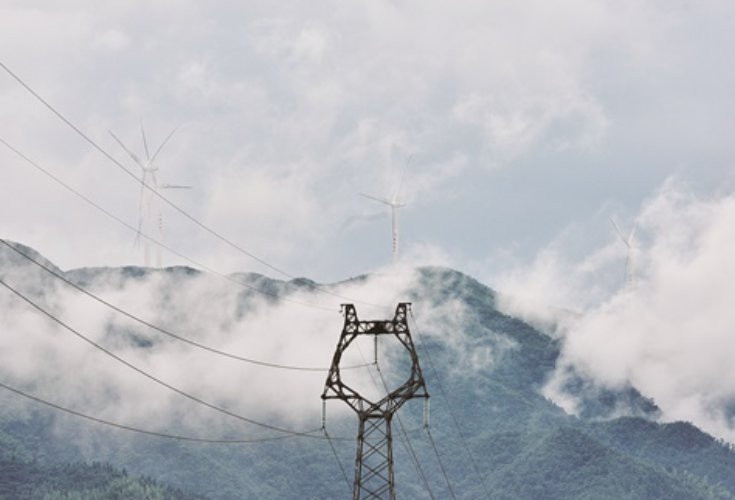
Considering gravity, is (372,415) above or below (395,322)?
below

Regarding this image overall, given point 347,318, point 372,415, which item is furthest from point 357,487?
point 347,318

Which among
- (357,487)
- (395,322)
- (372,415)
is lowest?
(357,487)

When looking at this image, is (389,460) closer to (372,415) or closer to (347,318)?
(372,415)

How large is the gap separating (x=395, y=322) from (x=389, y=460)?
7.52 m

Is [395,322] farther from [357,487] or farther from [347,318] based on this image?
[357,487]

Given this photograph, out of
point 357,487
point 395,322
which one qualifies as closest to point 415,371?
point 395,322

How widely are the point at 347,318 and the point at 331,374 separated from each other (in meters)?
3.36

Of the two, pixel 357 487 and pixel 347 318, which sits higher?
pixel 347 318

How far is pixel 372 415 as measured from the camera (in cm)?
6588

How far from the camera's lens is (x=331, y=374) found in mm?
64375

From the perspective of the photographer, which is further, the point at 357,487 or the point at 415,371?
the point at 415,371

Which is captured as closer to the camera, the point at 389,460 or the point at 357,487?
the point at 357,487

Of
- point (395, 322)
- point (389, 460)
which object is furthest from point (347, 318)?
point (389, 460)

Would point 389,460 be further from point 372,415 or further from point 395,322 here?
point 395,322
